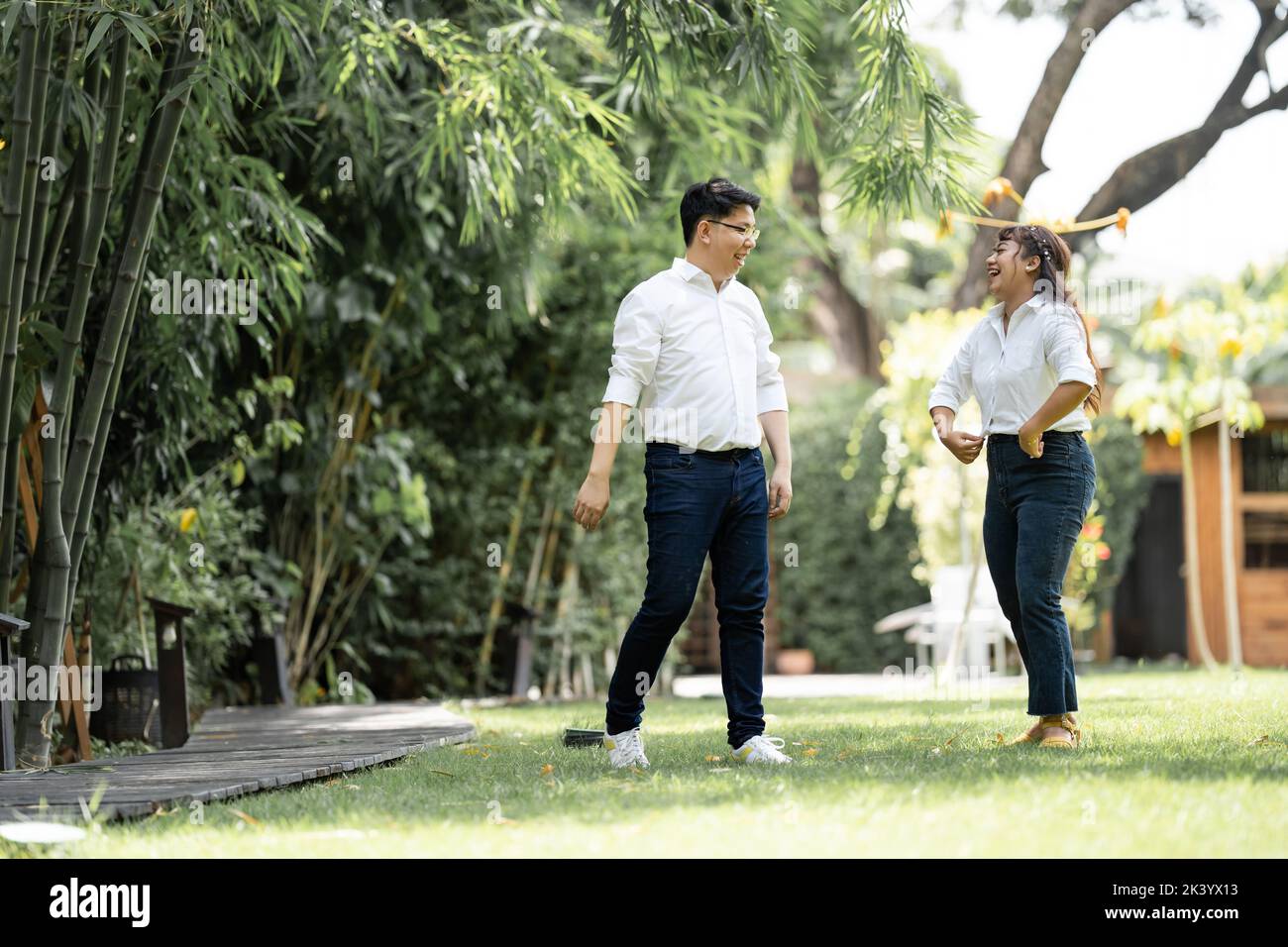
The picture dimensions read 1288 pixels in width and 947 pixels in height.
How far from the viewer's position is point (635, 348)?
365 cm

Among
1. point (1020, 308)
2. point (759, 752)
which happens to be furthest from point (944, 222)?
point (759, 752)

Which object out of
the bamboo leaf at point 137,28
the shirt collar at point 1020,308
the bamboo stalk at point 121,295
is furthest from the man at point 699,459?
the bamboo stalk at point 121,295

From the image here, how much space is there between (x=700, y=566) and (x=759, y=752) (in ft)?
1.60

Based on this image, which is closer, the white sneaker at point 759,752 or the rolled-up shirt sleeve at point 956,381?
the white sneaker at point 759,752

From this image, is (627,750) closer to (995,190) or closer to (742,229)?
(742,229)

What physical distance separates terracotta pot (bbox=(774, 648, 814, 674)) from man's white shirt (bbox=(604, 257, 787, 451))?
30.6 ft

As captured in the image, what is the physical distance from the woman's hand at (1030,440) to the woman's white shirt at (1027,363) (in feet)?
0.22

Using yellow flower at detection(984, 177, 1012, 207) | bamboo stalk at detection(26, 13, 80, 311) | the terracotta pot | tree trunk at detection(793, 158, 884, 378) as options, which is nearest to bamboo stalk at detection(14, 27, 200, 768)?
bamboo stalk at detection(26, 13, 80, 311)

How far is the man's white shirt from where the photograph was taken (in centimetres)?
363

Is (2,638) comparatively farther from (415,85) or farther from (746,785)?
(415,85)

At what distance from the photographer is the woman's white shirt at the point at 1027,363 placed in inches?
147

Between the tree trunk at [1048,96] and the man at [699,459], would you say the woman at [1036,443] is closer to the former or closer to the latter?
the man at [699,459]
